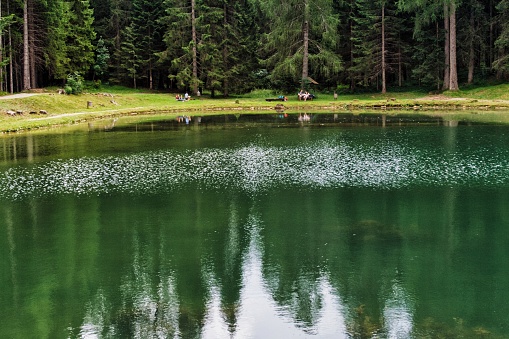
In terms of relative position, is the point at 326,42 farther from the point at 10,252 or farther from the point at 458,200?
the point at 10,252

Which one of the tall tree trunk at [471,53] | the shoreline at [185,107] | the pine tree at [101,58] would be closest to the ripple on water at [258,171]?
the shoreline at [185,107]

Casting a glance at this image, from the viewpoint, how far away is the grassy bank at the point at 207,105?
43.0 meters

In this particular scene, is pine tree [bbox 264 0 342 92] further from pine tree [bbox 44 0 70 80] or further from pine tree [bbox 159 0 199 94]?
pine tree [bbox 44 0 70 80]

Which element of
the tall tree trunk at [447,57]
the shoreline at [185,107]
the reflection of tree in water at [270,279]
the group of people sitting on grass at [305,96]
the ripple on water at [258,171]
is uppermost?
the tall tree trunk at [447,57]

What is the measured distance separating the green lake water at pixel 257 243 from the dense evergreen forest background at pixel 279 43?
32862 mm

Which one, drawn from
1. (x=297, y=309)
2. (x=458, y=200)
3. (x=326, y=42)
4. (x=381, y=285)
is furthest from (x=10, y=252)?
(x=326, y=42)

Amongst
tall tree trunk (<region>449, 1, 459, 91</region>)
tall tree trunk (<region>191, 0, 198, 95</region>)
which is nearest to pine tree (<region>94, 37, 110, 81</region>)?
tall tree trunk (<region>191, 0, 198, 95</region>)

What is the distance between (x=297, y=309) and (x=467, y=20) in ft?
185

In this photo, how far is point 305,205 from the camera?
17.1 m

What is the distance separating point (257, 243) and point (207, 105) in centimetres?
4352

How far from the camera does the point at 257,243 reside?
44.8ft

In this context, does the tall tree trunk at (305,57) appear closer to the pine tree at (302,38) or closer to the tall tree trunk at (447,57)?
the pine tree at (302,38)

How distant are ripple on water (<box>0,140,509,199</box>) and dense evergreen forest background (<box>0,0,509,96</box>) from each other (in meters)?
31.5

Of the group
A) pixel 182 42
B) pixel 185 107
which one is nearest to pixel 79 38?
pixel 182 42
